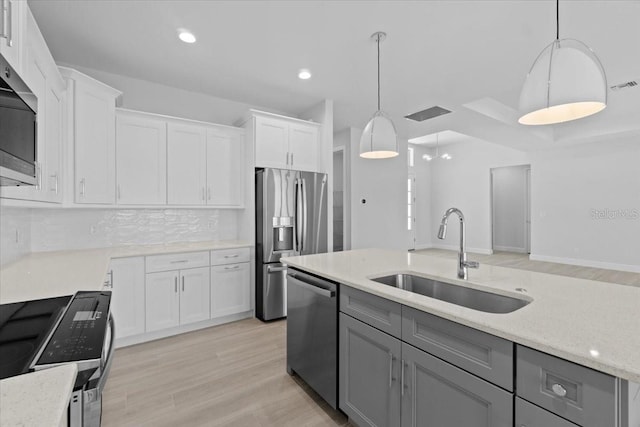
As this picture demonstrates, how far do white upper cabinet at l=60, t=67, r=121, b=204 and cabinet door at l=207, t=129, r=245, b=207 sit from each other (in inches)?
38.9

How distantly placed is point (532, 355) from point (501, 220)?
8.42 metres

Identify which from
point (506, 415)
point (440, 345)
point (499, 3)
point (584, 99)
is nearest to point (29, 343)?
point (440, 345)

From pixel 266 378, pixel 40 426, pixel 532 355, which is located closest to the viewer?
pixel 40 426

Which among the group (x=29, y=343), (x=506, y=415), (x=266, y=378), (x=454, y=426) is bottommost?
(x=266, y=378)

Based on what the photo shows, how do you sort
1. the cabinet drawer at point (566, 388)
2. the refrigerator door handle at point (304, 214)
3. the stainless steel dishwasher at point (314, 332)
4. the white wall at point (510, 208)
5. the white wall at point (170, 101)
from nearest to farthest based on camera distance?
the cabinet drawer at point (566, 388) → the stainless steel dishwasher at point (314, 332) → the white wall at point (170, 101) → the refrigerator door handle at point (304, 214) → the white wall at point (510, 208)

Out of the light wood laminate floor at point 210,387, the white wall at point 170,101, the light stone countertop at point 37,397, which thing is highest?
the white wall at point 170,101

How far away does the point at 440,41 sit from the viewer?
2.69 m

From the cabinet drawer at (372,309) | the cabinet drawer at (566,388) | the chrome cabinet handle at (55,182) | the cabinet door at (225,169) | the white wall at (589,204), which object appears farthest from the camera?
the white wall at (589,204)

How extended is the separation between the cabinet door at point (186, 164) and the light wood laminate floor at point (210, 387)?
1559 millimetres

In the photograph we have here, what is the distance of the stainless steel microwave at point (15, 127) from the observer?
41.6 inches

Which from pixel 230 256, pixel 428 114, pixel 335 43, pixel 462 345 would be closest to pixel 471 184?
pixel 428 114

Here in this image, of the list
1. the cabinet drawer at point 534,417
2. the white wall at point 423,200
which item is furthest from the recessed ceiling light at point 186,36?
the white wall at point 423,200

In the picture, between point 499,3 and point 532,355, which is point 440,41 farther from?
point 532,355

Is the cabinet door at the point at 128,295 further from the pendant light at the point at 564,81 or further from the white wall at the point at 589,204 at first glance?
the white wall at the point at 589,204
